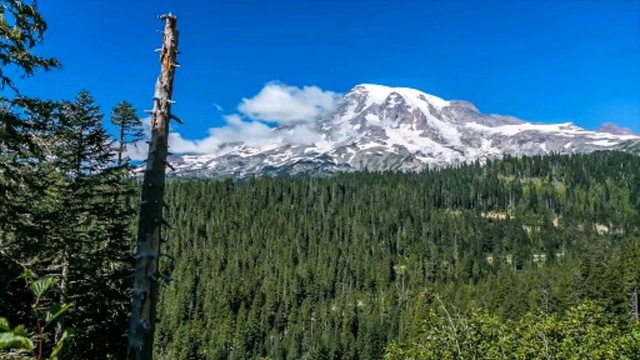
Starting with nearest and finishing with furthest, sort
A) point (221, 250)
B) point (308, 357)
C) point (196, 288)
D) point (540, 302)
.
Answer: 1. point (540, 302)
2. point (308, 357)
3. point (196, 288)
4. point (221, 250)

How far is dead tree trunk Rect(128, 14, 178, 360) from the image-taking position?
783 cm

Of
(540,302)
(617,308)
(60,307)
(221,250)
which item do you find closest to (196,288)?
(221,250)

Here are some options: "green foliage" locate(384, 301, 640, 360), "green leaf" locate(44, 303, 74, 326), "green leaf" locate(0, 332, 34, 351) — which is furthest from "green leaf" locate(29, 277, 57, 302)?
"green foliage" locate(384, 301, 640, 360)

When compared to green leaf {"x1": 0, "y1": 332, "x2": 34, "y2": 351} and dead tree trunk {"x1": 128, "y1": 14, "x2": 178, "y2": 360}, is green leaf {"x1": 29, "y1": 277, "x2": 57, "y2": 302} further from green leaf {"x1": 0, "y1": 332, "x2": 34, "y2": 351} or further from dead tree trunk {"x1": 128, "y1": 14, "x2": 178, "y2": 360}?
dead tree trunk {"x1": 128, "y1": 14, "x2": 178, "y2": 360}

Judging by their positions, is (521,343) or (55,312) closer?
(55,312)

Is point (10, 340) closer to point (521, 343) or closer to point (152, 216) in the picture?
point (152, 216)

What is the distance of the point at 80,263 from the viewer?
25.3 meters

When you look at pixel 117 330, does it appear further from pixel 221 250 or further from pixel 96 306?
pixel 221 250

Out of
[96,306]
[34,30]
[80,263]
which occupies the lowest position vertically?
[96,306]

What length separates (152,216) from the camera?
8.27 meters

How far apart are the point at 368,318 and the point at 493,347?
108962 mm

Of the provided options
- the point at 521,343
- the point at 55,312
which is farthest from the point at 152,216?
the point at 521,343

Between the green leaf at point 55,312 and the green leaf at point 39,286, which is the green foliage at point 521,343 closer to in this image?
the green leaf at point 55,312

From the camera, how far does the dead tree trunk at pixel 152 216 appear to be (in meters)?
7.83
